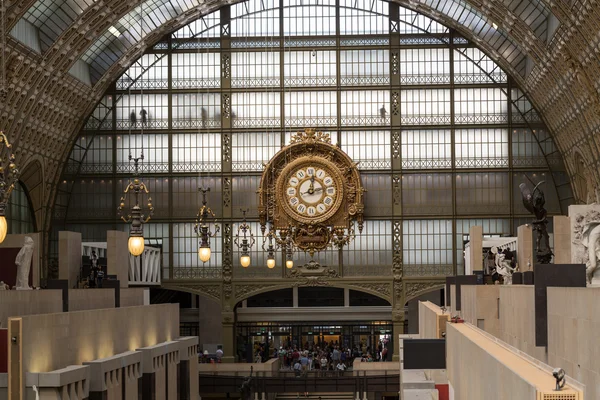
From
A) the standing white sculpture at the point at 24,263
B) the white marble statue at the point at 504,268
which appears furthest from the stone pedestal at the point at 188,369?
the standing white sculpture at the point at 24,263

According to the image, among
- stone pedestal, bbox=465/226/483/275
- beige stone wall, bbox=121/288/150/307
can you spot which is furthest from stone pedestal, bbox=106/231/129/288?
stone pedestal, bbox=465/226/483/275

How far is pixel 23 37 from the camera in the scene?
161 ft

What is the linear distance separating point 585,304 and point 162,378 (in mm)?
23149

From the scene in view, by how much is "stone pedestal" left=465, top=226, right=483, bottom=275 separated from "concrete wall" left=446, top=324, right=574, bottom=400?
2266cm

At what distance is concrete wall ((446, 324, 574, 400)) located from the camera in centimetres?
1017

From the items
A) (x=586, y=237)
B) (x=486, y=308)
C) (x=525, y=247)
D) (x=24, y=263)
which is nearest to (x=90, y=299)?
(x=24, y=263)

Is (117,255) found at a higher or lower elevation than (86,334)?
higher

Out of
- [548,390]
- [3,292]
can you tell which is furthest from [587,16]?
[548,390]

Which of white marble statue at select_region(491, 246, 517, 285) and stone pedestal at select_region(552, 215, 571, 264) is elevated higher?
stone pedestal at select_region(552, 215, 571, 264)

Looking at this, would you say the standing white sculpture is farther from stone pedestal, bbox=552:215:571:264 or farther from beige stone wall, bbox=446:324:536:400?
stone pedestal, bbox=552:215:571:264

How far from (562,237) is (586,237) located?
9.30 m

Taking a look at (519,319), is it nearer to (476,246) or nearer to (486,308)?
(486,308)

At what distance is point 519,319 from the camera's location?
830 inches

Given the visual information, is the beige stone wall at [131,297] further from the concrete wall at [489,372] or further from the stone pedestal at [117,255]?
the concrete wall at [489,372]
